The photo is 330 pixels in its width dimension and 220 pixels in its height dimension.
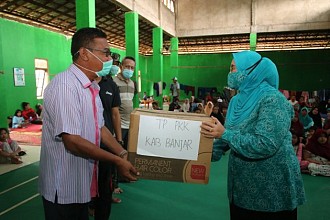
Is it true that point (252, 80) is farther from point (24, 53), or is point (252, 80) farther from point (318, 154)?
point (24, 53)

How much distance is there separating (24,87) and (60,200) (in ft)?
34.6

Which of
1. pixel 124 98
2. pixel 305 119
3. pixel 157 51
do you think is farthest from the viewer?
pixel 157 51

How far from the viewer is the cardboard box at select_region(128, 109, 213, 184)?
1394mm

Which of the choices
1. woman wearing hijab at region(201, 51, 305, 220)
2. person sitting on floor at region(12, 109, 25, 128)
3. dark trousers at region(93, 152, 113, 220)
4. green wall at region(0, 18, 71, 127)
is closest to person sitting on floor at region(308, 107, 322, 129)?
dark trousers at region(93, 152, 113, 220)

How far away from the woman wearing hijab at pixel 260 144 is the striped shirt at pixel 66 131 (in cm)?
64

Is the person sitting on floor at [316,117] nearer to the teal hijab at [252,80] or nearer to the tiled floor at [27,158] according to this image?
the teal hijab at [252,80]

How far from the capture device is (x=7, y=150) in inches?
207

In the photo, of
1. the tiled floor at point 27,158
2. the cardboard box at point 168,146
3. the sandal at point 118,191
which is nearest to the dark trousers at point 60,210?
the cardboard box at point 168,146

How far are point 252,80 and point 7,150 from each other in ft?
17.6

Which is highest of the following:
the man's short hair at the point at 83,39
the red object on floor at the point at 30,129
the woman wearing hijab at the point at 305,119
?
the man's short hair at the point at 83,39

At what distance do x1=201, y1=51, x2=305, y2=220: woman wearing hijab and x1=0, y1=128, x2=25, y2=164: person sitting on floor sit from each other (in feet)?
16.4

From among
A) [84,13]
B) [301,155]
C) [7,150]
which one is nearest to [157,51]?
[84,13]

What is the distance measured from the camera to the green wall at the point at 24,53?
382 inches

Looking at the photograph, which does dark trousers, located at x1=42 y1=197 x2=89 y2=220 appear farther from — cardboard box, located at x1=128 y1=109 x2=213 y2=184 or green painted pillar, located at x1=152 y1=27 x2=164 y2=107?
green painted pillar, located at x1=152 y1=27 x2=164 y2=107
